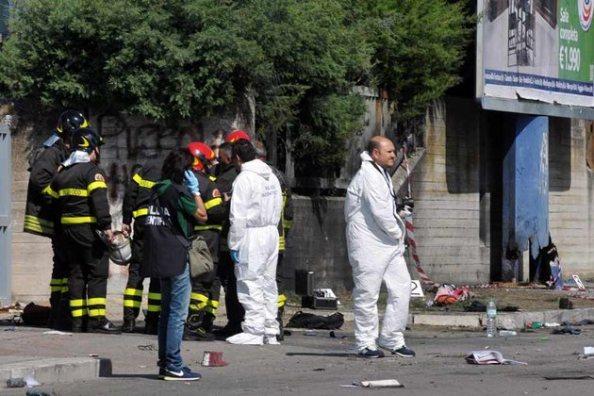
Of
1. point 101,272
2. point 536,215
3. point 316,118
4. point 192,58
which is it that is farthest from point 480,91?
point 101,272

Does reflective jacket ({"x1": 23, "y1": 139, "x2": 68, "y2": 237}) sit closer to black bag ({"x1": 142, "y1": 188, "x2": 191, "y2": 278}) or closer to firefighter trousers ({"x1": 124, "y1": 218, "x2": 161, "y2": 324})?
firefighter trousers ({"x1": 124, "y1": 218, "x2": 161, "y2": 324})

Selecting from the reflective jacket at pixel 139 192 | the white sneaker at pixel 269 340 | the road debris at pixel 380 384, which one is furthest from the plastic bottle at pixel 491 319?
the road debris at pixel 380 384

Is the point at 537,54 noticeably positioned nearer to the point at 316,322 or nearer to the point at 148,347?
the point at 316,322

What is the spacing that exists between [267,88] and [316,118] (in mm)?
1493

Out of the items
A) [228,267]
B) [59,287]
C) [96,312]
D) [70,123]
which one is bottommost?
[96,312]

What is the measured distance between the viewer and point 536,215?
23.1 meters

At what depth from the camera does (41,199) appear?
13.0 metres

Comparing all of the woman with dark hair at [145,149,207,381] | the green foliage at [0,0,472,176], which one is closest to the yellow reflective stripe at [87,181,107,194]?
the woman with dark hair at [145,149,207,381]

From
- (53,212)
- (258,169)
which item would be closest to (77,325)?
(53,212)

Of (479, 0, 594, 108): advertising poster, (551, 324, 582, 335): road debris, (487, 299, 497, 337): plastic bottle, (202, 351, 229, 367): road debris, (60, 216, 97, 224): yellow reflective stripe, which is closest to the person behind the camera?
(202, 351, 229, 367): road debris

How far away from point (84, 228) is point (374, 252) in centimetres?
286

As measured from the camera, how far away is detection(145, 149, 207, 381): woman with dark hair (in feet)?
32.6

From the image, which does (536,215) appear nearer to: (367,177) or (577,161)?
(577,161)

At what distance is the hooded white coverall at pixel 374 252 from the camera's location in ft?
37.6
